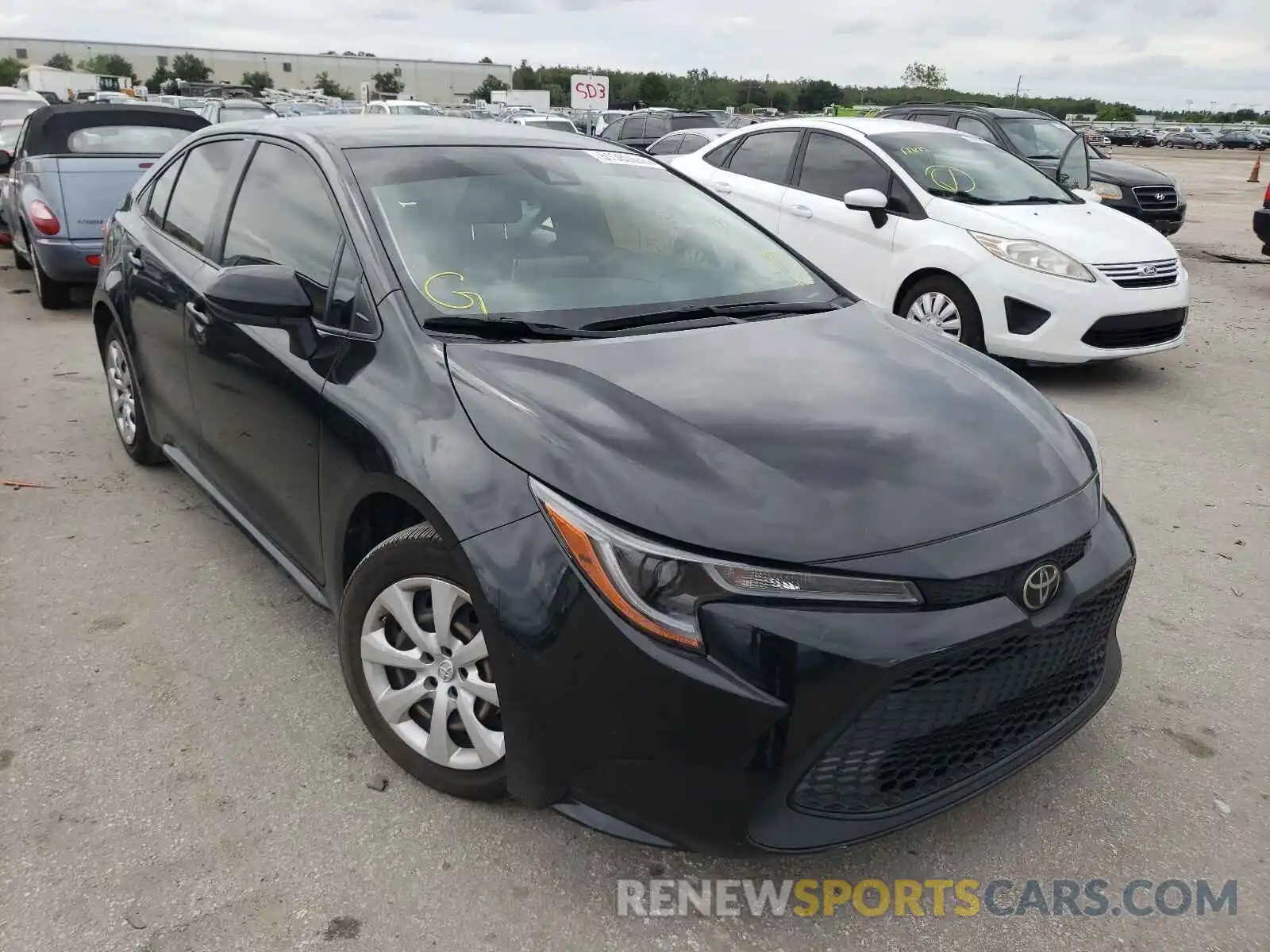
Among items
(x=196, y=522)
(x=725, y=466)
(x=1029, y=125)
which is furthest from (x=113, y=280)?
(x=1029, y=125)

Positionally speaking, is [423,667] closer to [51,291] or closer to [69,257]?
[69,257]

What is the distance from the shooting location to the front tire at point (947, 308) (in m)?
6.37

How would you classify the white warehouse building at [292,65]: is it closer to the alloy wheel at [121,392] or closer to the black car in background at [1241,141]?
the black car in background at [1241,141]

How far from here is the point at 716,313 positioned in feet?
9.73

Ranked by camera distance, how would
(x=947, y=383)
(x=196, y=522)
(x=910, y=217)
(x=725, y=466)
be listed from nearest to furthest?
(x=725, y=466) < (x=947, y=383) < (x=196, y=522) < (x=910, y=217)

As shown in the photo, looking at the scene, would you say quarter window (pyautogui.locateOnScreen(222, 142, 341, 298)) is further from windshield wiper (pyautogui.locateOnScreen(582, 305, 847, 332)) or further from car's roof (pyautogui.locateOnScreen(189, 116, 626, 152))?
windshield wiper (pyautogui.locateOnScreen(582, 305, 847, 332))

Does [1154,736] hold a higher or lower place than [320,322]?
lower

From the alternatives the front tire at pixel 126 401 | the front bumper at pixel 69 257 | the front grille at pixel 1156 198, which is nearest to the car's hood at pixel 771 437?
the front tire at pixel 126 401

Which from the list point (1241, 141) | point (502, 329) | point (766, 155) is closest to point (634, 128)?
point (766, 155)

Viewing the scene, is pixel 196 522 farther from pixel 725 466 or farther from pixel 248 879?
pixel 725 466

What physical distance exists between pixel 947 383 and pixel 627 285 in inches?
38.1

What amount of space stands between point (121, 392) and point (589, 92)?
18358 mm

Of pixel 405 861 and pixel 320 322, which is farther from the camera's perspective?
pixel 320 322

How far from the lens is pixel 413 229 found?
2838mm
